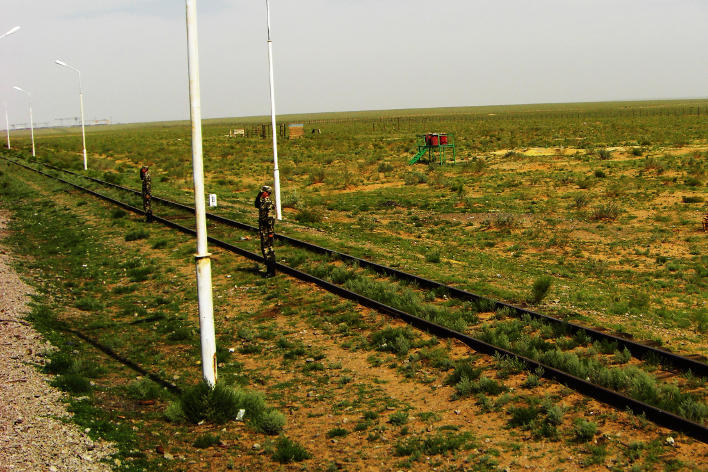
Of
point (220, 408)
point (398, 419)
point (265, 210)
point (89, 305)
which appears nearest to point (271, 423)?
point (220, 408)

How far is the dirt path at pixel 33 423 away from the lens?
21.3ft

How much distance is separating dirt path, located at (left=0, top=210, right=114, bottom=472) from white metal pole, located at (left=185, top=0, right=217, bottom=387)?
1.78 m

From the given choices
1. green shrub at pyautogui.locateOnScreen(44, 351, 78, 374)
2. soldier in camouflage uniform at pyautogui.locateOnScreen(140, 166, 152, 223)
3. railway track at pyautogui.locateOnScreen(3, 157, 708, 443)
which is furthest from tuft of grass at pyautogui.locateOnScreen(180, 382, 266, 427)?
soldier in camouflage uniform at pyautogui.locateOnScreen(140, 166, 152, 223)

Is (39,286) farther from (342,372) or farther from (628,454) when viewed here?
(628,454)

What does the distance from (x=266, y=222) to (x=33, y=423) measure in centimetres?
811

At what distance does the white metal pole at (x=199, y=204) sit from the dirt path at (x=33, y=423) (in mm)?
1782

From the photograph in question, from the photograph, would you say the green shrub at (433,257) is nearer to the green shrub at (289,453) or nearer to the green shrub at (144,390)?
the green shrub at (144,390)

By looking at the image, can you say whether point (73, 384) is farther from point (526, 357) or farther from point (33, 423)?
point (526, 357)

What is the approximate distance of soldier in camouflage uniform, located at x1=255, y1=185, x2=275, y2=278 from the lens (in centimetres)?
1492

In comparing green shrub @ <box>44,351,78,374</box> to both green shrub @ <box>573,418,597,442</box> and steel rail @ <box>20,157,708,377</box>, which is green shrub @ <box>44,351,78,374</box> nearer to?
green shrub @ <box>573,418,597,442</box>

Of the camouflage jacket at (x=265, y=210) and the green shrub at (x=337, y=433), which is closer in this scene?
the green shrub at (x=337, y=433)

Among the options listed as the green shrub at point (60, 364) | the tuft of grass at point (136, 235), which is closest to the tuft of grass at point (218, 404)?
the green shrub at point (60, 364)

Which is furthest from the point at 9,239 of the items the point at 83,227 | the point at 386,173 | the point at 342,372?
the point at 386,173

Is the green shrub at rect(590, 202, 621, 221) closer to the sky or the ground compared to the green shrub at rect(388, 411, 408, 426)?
closer to the sky
